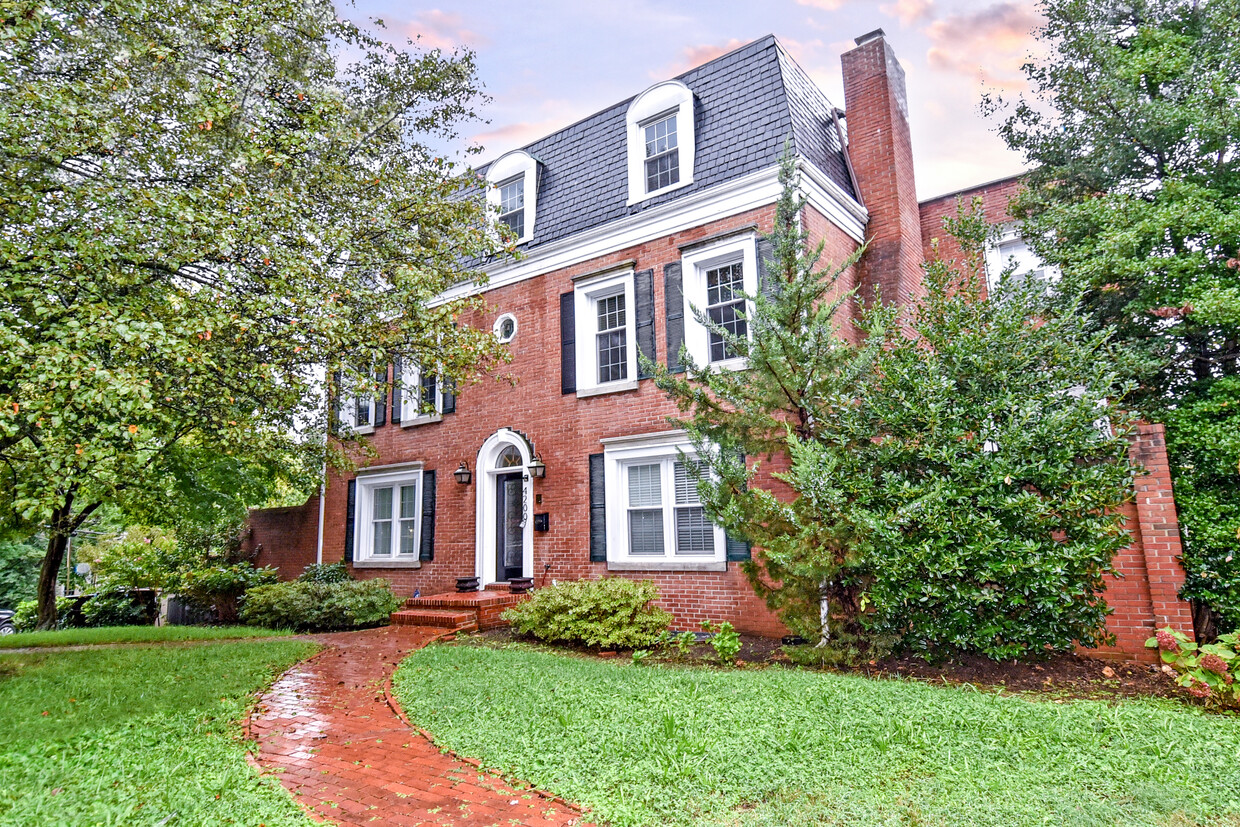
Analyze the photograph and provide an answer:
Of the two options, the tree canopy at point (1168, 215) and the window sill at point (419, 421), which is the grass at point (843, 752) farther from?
the window sill at point (419, 421)

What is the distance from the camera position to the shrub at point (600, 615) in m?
8.80

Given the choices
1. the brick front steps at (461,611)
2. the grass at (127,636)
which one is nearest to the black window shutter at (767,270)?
the brick front steps at (461,611)

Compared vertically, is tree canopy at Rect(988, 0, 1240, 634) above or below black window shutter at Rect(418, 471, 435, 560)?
above

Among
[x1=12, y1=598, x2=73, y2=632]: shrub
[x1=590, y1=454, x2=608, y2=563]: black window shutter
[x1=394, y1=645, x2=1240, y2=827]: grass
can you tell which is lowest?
[x1=12, y1=598, x2=73, y2=632]: shrub

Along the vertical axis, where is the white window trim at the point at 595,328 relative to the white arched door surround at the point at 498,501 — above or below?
above

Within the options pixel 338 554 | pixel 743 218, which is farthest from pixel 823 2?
pixel 338 554

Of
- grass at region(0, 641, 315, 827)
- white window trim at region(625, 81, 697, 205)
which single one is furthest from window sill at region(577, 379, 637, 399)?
grass at region(0, 641, 315, 827)

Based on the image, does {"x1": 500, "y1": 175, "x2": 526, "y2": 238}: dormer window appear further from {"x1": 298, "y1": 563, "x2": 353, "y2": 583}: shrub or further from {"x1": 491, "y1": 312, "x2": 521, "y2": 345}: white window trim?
{"x1": 298, "y1": 563, "x2": 353, "y2": 583}: shrub

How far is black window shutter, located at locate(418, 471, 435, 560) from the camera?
45.3 ft

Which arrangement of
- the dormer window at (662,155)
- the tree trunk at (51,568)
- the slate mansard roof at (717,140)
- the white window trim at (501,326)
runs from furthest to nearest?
1. the white window trim at (501,326)
2. the dormer window at (662,155)
3. the tree trunk at (51,568)
4. the slate mansard roof at (717,140)

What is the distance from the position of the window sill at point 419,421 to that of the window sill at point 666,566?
506 cm

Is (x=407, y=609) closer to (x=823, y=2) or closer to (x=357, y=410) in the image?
(x=357, y=410)

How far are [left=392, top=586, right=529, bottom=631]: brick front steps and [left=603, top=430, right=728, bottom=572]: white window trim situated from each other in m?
1.78

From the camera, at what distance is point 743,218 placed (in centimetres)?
1070
